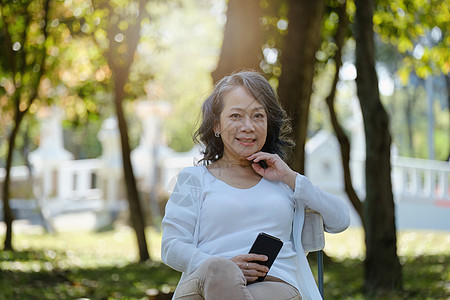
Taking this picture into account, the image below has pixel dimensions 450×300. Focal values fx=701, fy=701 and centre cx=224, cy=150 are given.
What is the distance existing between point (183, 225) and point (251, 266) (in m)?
0.39

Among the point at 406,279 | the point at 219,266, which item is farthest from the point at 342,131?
the point at 219,266

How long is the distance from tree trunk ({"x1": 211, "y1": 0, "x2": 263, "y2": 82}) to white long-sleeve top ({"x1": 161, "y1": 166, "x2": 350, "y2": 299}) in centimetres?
343

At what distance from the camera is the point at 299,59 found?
6.82 m

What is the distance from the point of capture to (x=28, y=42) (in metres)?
12.0

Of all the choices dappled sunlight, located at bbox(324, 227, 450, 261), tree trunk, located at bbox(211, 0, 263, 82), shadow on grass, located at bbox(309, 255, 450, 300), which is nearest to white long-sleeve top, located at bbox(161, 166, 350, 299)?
tree trunk, located at bbox(211, 0, 263, 82)

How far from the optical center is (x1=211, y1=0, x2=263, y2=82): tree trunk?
658 centimetres

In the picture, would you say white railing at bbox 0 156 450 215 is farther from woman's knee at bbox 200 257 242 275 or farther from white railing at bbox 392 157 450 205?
woman's knee at bbox 200 257 242 275

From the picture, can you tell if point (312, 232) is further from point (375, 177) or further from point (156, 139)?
point (156, 139)

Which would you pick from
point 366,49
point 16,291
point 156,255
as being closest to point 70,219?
point 156,255

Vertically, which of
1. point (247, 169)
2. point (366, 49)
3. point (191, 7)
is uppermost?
point (191, 7)

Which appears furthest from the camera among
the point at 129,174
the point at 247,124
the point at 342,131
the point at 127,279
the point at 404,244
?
the point at 404,244

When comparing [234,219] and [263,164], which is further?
[263,164]

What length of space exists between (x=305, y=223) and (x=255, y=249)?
0.49 metres

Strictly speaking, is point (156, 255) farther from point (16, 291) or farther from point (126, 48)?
point (16, 291)
